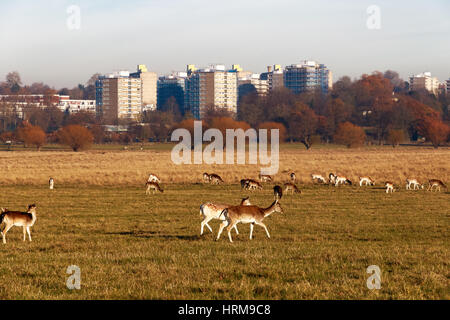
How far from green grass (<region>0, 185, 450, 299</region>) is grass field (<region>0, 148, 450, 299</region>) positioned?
0.03 m

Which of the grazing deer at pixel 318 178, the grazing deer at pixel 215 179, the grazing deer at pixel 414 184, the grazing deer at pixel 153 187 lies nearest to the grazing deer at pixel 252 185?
the grazing deer at pixel 215 179

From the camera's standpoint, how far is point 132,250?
1441 cm

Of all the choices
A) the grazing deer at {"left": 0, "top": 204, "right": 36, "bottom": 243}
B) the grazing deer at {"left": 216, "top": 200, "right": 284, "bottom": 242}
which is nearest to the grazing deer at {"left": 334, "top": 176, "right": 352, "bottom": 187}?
the grazing deer at {"left": 216, "top": 200, "right": 284, "bottom": 242}

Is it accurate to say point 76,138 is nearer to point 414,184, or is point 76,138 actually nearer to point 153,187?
point 153,187

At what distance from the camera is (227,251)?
46.3 feet

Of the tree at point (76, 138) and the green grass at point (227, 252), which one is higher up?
the tree at point (76, 138)

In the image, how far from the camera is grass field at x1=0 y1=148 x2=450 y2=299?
988 cm

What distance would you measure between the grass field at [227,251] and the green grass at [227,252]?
1.0 inches

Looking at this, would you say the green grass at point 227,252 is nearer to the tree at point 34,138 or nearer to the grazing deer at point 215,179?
the grazing deer at point 215,179

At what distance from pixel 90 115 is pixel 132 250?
151 meters

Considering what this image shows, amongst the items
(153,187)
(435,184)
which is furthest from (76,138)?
(435,184)

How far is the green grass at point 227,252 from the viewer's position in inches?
388

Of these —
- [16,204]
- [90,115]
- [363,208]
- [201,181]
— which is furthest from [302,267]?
[90,115]

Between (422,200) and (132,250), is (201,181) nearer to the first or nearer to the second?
(422,200)
